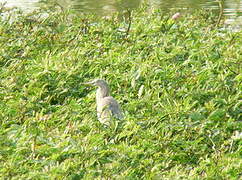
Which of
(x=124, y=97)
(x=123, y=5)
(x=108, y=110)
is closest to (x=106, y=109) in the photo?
(x=108, y=110)

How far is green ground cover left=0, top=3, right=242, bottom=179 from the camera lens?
5195 mm

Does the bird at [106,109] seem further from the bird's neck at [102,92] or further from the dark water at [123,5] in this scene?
the dark water at [123,5]

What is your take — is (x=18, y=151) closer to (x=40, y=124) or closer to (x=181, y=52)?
(x=40, y=124)

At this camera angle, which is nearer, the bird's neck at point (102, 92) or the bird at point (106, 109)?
the bird at point (106, 109)

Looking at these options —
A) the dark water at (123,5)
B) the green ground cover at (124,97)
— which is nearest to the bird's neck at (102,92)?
the green ground cover at (124,97)

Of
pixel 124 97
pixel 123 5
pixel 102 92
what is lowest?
pixel 123 5

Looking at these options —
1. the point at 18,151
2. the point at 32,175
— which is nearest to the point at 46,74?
the point at 18,151

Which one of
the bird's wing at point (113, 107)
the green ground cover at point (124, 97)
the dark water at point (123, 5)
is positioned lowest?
the dark water at point (123, 5)

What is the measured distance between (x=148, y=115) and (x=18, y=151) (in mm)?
1406

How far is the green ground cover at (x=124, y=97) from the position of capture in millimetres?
5195

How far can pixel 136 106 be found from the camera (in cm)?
651

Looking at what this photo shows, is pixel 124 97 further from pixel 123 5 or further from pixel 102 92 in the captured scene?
pixel 123 5

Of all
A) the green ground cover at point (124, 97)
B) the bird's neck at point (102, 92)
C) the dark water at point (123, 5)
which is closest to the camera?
the green ground cover at point (124, 97)

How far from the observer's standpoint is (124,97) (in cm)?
683
